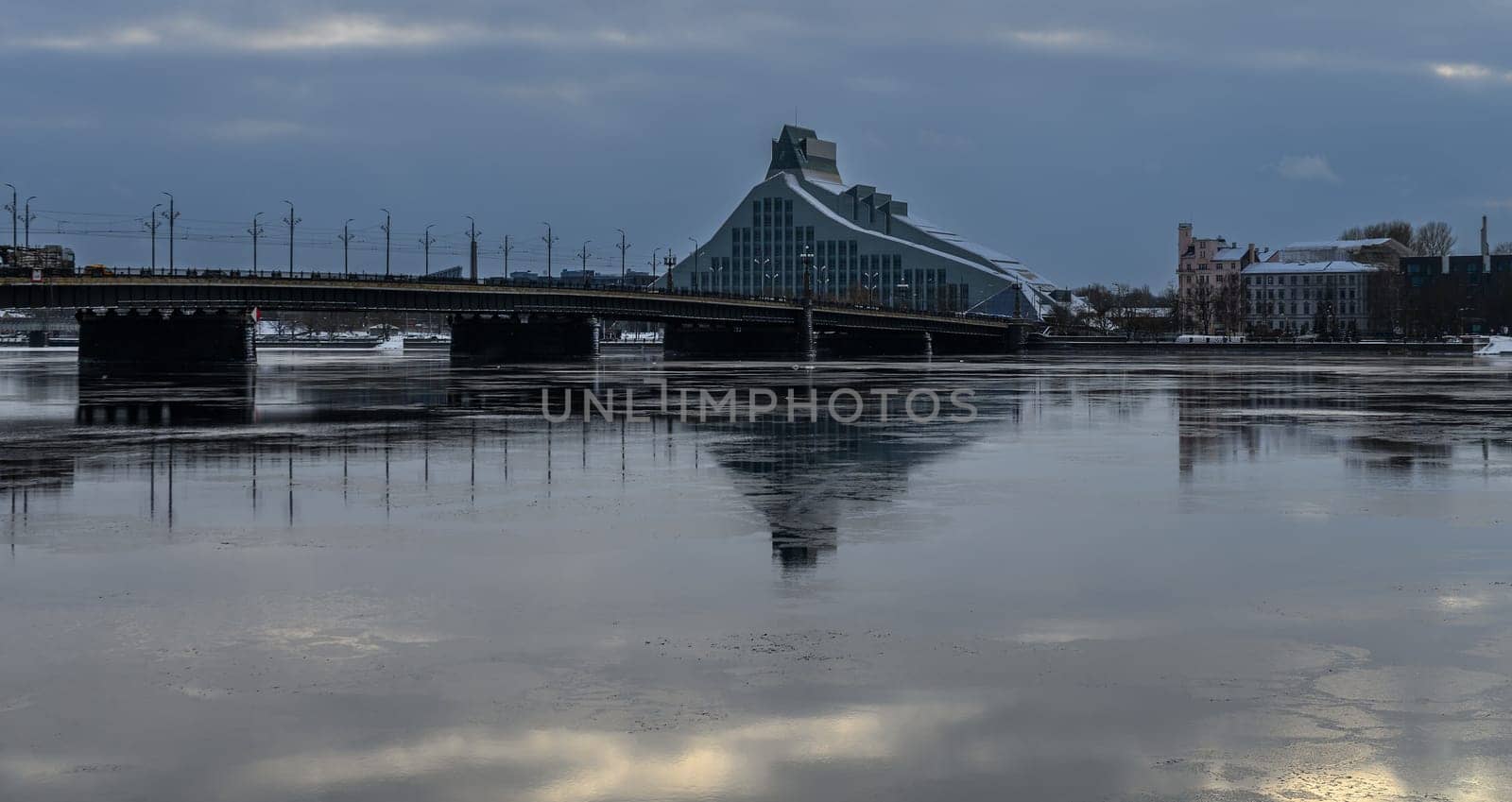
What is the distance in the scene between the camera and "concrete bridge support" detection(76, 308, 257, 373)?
11706cm

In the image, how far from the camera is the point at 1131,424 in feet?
143

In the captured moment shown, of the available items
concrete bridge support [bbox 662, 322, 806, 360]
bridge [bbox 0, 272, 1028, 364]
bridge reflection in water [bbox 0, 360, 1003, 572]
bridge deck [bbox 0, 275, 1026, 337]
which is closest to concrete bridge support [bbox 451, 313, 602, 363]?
bridge [bbox 0, 272, 1028, 364]

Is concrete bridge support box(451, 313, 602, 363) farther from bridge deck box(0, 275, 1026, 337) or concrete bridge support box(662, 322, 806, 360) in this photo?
concrete bridge support box(662, 322, 806, 360)

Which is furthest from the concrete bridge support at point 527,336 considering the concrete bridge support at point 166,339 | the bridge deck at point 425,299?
the concrete bridge support at point 166,339

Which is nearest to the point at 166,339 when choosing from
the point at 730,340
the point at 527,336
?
the point at 527,336

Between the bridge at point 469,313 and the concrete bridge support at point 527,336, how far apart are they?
13cm

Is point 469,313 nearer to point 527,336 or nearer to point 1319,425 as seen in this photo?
point 527,336

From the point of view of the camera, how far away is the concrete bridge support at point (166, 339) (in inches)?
4609

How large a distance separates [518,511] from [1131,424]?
79.8 feet

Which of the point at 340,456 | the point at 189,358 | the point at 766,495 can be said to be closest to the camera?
the point at 766,495

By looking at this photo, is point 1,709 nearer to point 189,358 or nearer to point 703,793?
point 703,793

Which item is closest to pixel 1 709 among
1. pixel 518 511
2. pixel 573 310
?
pixel 518 511

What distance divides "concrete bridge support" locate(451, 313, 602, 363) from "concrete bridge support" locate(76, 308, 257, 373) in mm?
33633

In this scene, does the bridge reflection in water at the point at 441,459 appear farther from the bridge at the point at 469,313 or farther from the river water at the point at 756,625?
the bridge at the point at 469,313
